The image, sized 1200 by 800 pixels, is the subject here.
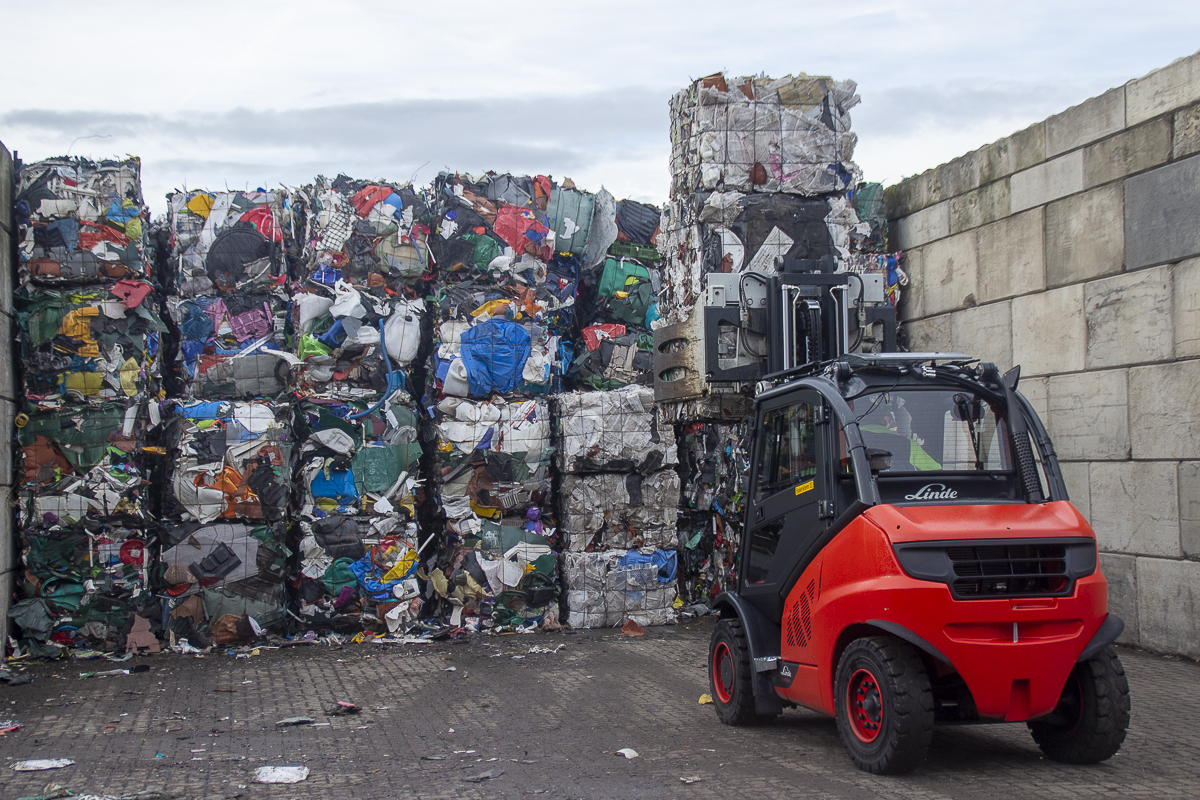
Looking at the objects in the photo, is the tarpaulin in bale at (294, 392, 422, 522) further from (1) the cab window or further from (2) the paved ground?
(1) the cab window

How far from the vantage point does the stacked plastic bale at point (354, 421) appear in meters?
9.04

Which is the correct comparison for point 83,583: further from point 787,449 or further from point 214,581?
point 787,449

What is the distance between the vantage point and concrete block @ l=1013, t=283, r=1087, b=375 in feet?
27.0

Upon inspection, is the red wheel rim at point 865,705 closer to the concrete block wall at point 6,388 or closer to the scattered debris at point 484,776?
the scattered debris at point 484,776

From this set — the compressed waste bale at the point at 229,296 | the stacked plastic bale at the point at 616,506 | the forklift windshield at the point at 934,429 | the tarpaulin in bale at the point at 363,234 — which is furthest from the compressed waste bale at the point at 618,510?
the forklift windshield at the point at 934,429

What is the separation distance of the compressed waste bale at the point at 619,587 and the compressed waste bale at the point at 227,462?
9.14ft

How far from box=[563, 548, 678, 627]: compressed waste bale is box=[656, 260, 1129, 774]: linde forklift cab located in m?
3.68

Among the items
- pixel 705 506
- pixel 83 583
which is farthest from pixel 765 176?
pixel 83 583

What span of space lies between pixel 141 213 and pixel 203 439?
212 cm

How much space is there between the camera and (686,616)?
10008 mm

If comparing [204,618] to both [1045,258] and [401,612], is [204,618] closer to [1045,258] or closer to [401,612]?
[401,612]

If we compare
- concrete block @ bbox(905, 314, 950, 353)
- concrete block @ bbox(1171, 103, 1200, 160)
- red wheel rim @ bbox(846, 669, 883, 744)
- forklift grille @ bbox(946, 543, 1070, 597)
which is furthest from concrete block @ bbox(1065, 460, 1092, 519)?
red wheel rim @ bbox(846, 669, 883, 744)

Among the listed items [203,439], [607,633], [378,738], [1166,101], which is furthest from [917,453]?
[203,439]

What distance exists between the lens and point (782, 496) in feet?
18.2
